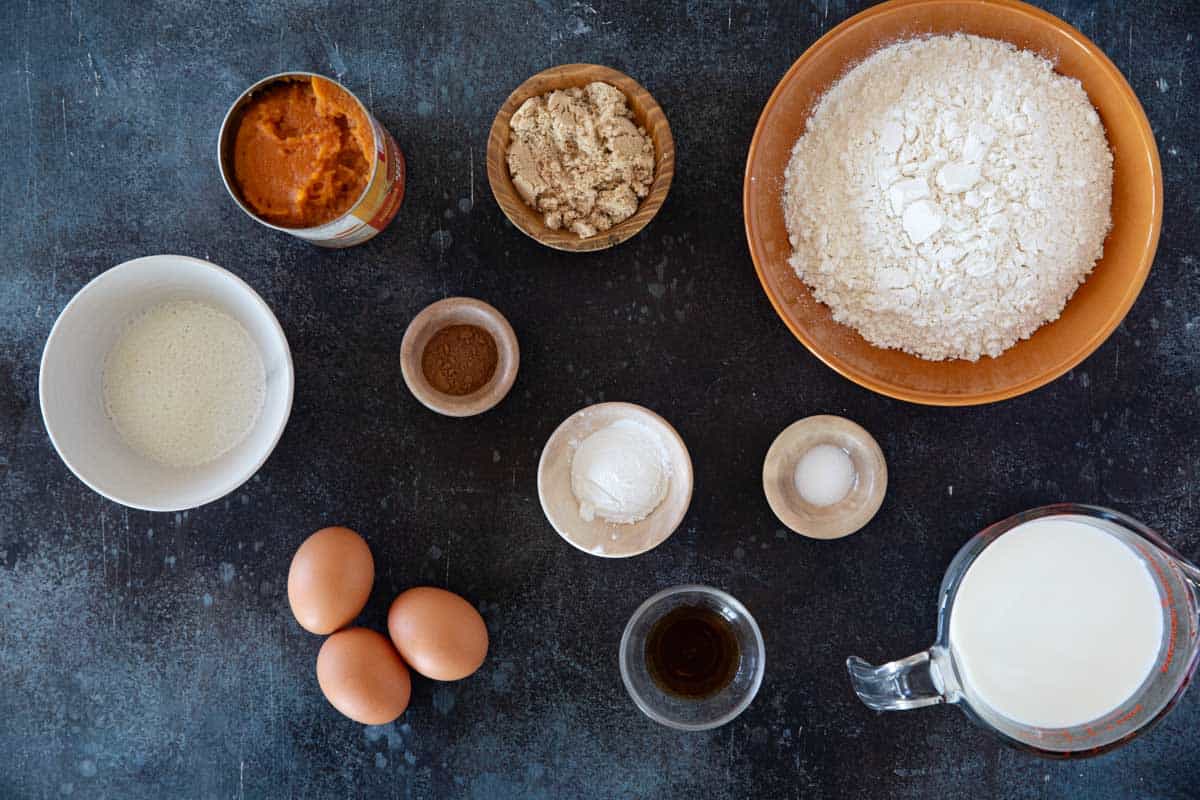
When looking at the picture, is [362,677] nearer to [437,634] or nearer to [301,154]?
[437,634]

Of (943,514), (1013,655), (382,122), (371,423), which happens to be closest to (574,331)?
(371,423)

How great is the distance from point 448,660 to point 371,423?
1.37ft

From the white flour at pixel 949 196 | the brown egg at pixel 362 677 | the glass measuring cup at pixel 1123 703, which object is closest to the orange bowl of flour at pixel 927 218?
the white flour at pixel 949 196

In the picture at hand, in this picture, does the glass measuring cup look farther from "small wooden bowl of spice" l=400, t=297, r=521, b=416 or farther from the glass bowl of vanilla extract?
"small wooden bowl of spice" l=400, t=297, r=521, b=416

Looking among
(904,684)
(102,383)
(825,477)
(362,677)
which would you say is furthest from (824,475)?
(102,383)

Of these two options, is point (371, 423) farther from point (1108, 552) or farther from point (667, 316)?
point (1108, 552)

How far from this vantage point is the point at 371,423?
4.38ft

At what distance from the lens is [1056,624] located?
1172 millimetres

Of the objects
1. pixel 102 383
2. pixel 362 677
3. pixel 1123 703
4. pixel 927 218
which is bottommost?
pixel 362 677

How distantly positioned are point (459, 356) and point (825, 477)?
24.9 inches

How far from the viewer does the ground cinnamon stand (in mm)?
1270

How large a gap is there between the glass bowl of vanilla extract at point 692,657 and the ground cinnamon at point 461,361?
46 cm

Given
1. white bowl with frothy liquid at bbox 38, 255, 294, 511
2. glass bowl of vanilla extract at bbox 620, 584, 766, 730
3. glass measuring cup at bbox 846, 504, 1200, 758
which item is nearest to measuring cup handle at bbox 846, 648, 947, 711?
glass measuring cup at bbox 846, 504, 1200, 758

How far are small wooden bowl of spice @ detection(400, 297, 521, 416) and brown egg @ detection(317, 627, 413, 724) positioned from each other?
390mm
